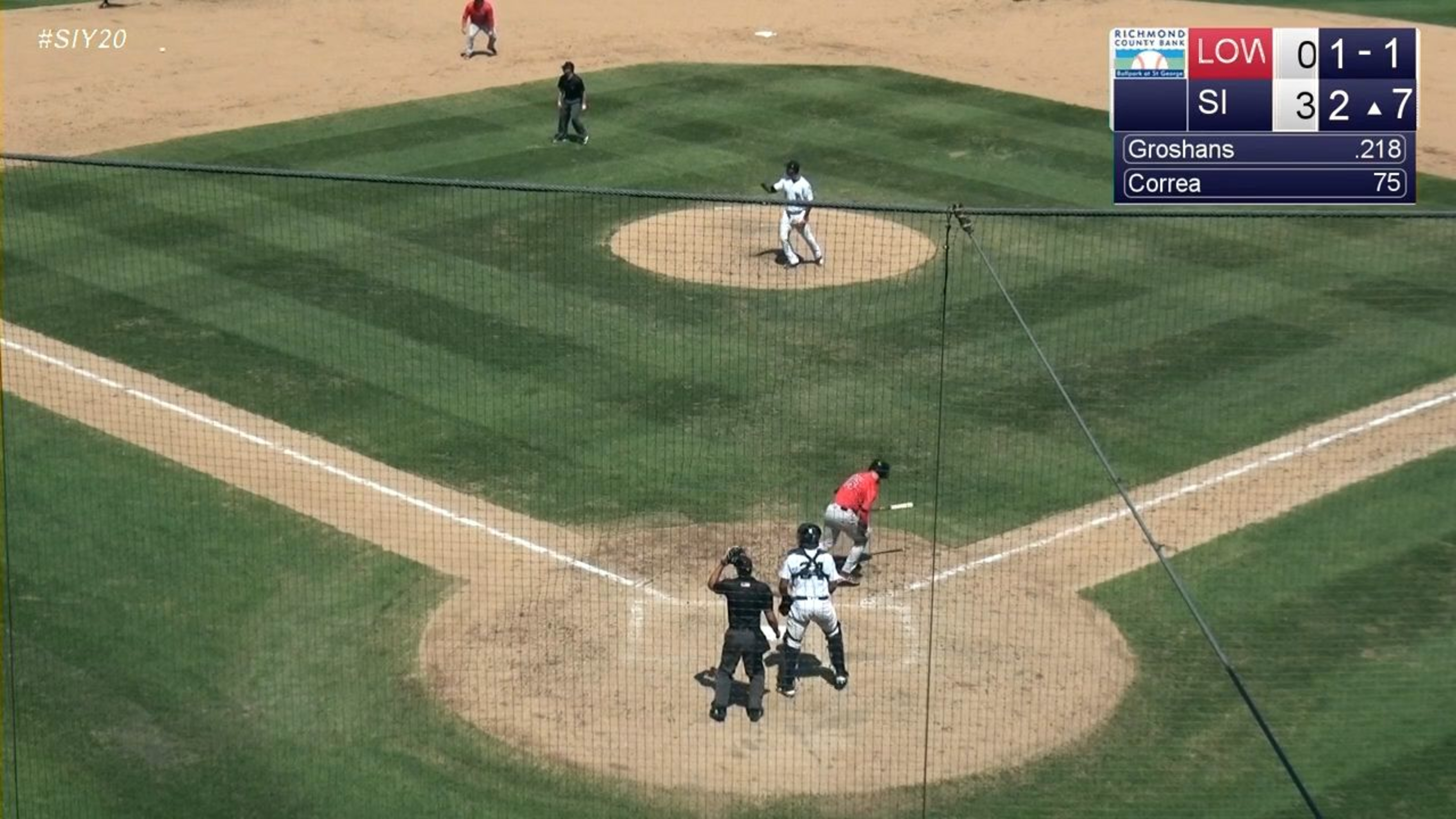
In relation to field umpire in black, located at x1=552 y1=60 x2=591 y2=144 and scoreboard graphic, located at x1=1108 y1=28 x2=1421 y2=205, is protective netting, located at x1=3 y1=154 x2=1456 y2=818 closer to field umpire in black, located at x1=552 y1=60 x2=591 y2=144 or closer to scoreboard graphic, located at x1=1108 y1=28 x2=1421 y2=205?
scoreboard graphic, located at x1=1108 y1=28 x2=1421 y2=205

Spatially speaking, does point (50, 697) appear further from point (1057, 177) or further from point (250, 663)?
point (1057, 177)

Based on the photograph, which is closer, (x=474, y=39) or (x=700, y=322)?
(x=700, y=322)

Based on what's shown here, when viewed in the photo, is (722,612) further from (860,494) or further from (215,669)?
(215,669)

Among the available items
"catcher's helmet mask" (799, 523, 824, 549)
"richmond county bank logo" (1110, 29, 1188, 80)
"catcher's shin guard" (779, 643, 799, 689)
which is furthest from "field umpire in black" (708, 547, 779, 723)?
"richmond county bank logo" (1110, 29, 1188, 80)

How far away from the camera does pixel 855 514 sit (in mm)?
18594

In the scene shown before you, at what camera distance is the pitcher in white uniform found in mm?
16391

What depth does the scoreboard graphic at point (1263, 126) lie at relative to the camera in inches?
Answer: 1127

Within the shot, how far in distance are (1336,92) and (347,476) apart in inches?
670


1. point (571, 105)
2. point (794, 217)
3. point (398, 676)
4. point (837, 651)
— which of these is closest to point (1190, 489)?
point (837, 651)

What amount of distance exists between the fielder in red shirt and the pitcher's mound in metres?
9.75

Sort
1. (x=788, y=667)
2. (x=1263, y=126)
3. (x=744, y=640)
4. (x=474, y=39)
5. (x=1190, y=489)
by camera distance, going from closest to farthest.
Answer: (x=744, y=640) → (x=788, y=667) → (x=1190, y=489) → (x=1263, y=126) → (x=474, y=39)

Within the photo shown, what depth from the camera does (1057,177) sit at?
101 feet

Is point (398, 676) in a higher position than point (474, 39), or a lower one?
lower

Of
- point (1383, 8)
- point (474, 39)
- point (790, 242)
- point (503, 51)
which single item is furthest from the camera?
point (1383, 8)
